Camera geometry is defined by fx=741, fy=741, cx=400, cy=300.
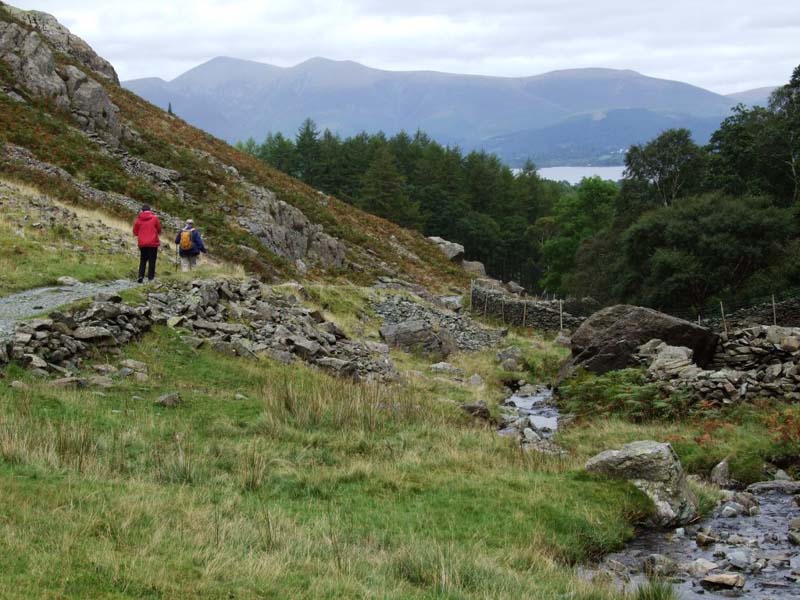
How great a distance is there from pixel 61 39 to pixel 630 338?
4891 centimetres

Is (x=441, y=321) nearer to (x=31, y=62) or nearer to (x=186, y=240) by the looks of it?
(x=186, y=240)

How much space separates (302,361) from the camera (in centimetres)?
1842

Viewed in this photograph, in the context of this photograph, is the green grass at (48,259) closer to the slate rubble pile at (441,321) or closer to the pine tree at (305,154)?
the slate rubble pile at (441,321)

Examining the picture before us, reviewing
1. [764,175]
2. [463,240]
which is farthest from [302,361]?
[463,240]

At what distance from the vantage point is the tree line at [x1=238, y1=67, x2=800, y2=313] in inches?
1654

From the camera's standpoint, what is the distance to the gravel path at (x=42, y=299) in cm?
1573

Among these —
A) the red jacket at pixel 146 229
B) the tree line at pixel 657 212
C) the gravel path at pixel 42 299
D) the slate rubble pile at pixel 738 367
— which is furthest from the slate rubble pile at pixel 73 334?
the tree line at pixel 657 212

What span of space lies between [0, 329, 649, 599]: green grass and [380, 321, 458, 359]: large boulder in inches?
451

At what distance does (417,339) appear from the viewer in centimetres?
2750

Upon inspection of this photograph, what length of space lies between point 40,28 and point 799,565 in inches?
2275

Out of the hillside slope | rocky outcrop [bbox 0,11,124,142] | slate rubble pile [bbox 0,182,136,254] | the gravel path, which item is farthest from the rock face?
rocky outcrop [bbox 0,11,124,142]

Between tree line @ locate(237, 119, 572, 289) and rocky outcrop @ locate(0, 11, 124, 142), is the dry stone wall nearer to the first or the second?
rocky outcrop @ locate(0, 11, 124, 142)

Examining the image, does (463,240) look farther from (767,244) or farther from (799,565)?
(799,565)

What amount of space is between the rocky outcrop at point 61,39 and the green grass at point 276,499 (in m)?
46.1
